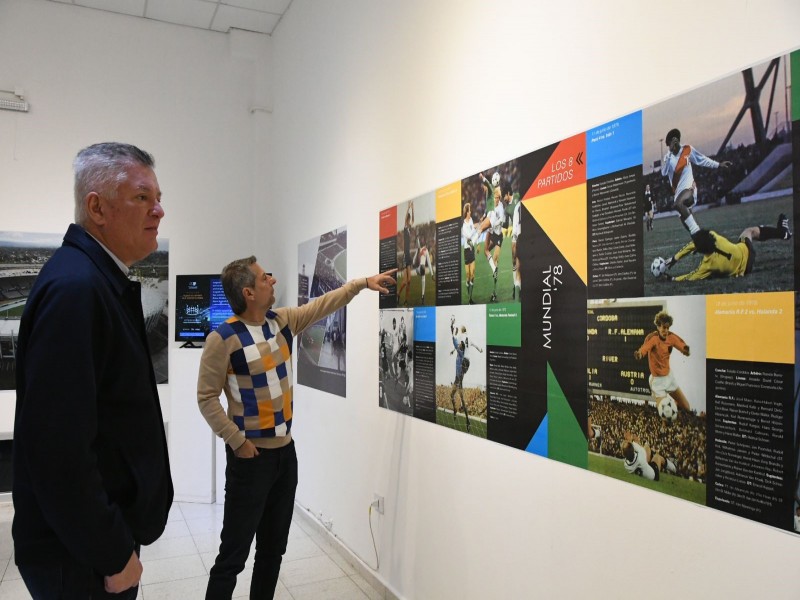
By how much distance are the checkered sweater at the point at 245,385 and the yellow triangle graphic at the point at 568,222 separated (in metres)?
1.39

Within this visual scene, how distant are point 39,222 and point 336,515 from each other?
12.4 feet

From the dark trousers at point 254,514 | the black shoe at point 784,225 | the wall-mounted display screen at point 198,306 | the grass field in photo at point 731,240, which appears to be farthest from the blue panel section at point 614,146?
the wall-mounted display screen at point 198,306

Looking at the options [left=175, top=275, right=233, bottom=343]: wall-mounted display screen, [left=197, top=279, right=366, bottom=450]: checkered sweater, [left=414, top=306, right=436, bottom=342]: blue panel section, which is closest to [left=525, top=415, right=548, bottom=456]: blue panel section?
[left=414, top=306, right=436, bottom=342]: blue panel section

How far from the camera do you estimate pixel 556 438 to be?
200cm

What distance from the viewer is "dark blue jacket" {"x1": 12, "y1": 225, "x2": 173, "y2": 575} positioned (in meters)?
1.26

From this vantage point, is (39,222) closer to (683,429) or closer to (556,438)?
(556,438)

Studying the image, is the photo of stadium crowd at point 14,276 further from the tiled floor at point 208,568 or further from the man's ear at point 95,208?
the man's ear at point 95,208

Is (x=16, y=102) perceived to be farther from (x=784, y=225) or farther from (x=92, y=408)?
(x=784, y=225)

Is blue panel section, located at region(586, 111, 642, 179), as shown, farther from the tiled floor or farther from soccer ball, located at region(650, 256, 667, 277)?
the tiled floor

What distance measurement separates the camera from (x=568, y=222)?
195cm

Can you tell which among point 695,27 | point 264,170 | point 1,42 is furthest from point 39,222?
point 695,27

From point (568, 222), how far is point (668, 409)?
0.68m

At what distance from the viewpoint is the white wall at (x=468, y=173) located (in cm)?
153

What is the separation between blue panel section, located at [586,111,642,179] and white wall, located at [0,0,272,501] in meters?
4.29
